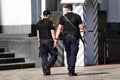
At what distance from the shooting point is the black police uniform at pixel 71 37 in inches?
500

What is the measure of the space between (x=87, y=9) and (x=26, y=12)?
2616 mm

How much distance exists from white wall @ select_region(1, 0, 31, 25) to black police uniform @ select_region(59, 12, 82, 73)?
16.0ft

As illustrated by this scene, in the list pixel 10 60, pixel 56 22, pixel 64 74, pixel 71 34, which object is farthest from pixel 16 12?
pixel 71 34

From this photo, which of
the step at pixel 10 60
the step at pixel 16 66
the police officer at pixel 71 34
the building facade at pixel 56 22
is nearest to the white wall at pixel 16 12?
the building facade at pixel 56 22

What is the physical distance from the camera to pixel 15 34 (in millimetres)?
17703

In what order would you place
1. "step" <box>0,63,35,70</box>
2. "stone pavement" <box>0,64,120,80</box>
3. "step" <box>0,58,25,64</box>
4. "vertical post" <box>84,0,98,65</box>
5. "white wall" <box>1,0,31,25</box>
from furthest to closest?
"white wall" <box>1,0,31,25</box>
"vertical post" <box>84,0,98,65</box>
"step" <box>0,58,25,64</box>
"step" <box>0,63,35,70</box>
"stone pavement" <box>0,64,120,80</box>

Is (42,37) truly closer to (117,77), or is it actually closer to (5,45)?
(117,77)

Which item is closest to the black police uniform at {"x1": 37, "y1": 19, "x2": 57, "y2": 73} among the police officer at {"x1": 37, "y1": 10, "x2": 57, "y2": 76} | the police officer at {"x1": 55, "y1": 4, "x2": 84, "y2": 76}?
the police officer at {"x1": 37, "y1": 10, "x2": 57, "y2": 76}

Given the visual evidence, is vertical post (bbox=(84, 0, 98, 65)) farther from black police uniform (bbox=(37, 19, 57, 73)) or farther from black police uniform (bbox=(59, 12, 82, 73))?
black police uniform (bbox=(59, 12, 82, 73))

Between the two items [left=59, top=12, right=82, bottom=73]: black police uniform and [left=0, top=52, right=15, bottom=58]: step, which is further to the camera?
[left=0, top=52, right=15, bottom=58]: step

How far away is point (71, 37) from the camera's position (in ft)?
41.8

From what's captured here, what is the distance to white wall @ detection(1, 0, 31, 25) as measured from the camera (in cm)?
1761

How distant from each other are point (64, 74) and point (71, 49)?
99 cm

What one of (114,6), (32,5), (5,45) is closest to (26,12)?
(32,5)
